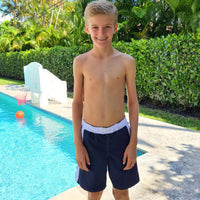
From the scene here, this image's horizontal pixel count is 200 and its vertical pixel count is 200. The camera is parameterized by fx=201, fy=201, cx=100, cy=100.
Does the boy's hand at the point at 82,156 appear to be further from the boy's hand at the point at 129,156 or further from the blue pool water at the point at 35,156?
the blue pool water at the point at 35,156

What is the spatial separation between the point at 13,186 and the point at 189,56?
5828 mm

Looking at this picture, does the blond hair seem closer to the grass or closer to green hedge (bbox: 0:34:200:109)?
the grass

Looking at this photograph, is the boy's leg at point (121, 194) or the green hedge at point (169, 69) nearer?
the boy's leg at point (121, 194)

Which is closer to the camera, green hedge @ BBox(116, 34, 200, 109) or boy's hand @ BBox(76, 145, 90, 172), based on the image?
boy's hand @ BBox(76, 145, 90, 172)

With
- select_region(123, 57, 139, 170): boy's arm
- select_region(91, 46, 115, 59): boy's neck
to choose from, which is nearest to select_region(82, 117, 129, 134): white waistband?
select_region(123, 57, 139, 170): boy's arm

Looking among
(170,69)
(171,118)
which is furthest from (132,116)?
(170,69)

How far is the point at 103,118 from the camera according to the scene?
1.72 m

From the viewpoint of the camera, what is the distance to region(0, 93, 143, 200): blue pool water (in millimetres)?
3642

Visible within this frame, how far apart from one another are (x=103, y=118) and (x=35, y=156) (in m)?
3.67

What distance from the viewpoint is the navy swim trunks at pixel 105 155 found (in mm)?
1706

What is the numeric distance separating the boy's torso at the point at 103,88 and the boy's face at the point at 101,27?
157 mm

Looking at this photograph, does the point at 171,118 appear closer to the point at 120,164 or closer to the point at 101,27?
the point at 120,164

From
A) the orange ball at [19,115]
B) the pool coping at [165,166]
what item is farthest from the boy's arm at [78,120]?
the orange ball at [19,115]

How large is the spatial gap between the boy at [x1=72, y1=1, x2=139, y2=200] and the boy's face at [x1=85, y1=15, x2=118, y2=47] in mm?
26
